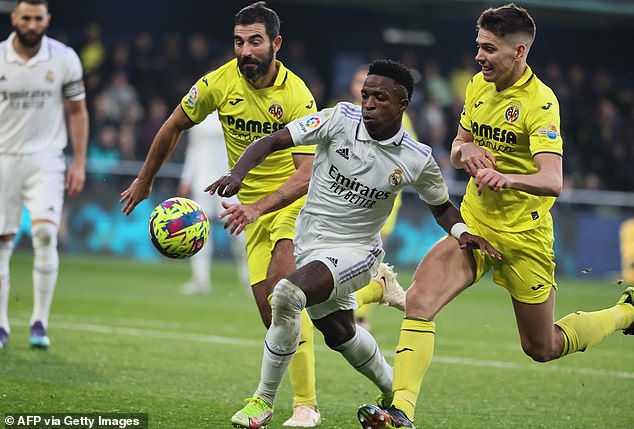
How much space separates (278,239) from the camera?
23.3 feet

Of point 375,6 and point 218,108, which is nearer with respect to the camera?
point 218,108

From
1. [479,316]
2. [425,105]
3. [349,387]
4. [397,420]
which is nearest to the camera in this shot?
[397,420]

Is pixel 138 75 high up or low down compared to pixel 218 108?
down

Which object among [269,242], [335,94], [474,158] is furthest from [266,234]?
[335,94]

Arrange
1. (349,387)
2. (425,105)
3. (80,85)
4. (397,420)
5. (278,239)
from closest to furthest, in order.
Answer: (397,420)
(278,239)
(349,387)
(80,85)
(425,105)

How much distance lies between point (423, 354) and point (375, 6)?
1833 centimetres

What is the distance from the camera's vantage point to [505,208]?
6.80m

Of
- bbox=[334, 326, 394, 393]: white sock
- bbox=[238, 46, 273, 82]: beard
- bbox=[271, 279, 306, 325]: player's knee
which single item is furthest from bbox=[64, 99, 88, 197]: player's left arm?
bbox=[271, 279, 306, 325]: player's knee

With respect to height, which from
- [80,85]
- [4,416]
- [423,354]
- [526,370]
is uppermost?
[80,85]

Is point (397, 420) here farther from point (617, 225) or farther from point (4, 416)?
point (617, 225)

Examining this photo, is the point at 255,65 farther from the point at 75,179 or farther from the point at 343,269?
the point at 75,179

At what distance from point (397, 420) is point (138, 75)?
52.6ft

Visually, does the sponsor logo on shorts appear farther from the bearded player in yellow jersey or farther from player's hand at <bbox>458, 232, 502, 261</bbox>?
player's hand at <bbox>458, 232, 502, 261</bbox>

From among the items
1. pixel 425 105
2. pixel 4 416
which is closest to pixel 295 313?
pixel 4 416
